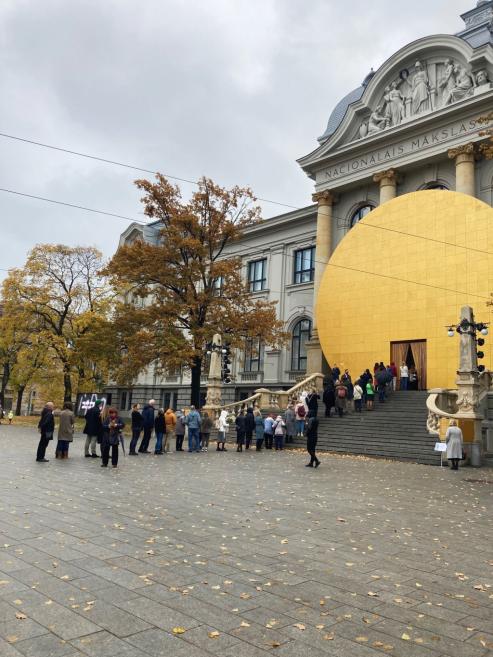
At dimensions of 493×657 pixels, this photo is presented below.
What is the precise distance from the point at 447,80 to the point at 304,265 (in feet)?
48.3

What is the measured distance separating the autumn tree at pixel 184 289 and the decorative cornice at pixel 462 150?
10.6 m

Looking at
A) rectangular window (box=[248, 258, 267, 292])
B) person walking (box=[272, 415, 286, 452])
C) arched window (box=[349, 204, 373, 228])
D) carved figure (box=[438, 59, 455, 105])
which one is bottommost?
person walking (box=[272, 415, 286, 452])

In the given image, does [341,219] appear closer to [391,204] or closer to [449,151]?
[391,204]

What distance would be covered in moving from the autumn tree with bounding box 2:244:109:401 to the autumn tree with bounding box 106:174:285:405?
9.80 metres

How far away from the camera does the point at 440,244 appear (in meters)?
28.3

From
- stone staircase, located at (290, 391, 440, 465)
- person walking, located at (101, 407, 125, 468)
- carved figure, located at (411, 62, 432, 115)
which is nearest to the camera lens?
person walking, located at (101, 407, 125, 468)

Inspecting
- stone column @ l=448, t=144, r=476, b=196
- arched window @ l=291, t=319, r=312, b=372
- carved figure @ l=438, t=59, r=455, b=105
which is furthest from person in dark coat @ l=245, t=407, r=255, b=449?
carved figure @ l=438, t=59, r=455, b=105

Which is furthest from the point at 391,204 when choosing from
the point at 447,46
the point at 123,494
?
the point at 123,494

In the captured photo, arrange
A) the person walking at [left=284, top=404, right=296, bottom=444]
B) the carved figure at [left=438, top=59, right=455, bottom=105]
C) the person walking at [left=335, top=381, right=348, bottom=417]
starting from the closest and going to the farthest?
the person walking at [left=284, top=404, right=296, bottom=444]
the person walking at [left=335, top=381, right=348, bottom=417]
the carved figure at [left=438, top=59, right=455, bottom=105]

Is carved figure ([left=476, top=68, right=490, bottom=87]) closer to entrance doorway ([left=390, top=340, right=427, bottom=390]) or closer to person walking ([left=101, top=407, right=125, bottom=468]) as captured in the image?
entrance doorway ([left=390, top=340, right=427, bottom=390])

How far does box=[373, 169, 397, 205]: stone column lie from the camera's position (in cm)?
3212

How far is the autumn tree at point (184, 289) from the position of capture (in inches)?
1147

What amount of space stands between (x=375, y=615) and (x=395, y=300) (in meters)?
26.3

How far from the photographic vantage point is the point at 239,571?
19.4ft
